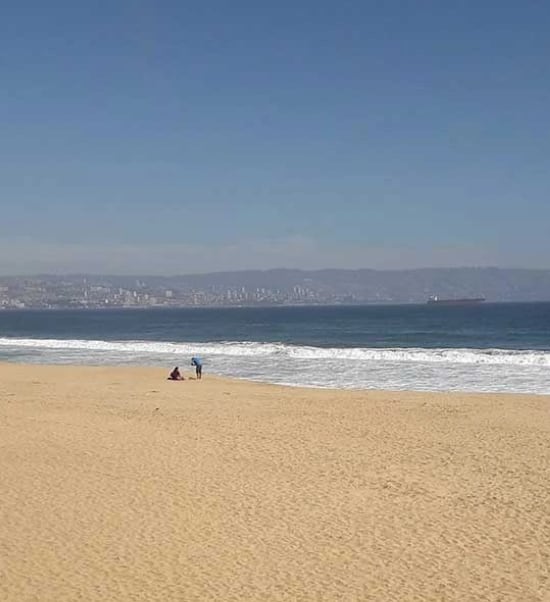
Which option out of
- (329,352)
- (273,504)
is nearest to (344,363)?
(329,352)

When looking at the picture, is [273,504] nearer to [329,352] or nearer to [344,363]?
[344,363]

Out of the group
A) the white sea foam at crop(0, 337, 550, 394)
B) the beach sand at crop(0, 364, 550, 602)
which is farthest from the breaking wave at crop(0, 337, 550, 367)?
the beach sand at crop(0, 364, 550, 602)

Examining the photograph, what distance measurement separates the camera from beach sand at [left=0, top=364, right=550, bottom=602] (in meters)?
7.05

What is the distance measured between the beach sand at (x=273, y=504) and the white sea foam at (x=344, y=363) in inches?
338

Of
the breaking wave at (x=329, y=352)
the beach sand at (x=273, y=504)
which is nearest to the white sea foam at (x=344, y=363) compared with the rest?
the breaking wave at (x=329, y=352)

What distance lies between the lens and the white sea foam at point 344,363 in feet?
85.7

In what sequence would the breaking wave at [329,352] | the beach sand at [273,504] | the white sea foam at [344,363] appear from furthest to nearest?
1. the breaking wave at [329,352]
2. the white sea foam at [344,363]
3. the beach sand at [273,504]

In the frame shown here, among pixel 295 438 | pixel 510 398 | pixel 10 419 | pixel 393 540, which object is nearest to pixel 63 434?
pixel 10 419

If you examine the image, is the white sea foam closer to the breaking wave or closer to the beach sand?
the breaking wave

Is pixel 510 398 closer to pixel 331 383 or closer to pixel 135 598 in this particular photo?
pixel 331 383

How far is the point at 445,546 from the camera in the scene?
8.02 metres

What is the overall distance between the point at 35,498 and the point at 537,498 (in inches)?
258

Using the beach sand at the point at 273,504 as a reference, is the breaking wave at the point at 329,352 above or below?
below

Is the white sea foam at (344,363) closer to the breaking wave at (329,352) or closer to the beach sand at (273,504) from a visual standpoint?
the breaking wave at (329,352)
